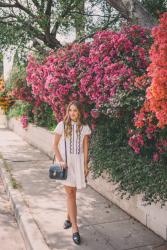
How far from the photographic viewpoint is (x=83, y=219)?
5766 millimetres

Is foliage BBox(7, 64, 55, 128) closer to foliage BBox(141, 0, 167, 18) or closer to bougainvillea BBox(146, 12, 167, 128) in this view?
foliage BBox(141, 0, 167, 18)

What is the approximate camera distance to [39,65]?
921 cm

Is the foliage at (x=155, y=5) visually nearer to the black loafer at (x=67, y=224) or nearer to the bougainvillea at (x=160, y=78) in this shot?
the bougainvillea at (x=160, y=78)

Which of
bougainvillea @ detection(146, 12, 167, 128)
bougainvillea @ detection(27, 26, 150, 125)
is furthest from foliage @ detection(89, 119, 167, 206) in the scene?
bougainvillea @ detection(146, 12, 167, 128)

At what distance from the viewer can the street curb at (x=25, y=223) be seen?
4.87m

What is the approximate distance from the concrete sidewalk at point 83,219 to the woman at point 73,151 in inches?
11.5

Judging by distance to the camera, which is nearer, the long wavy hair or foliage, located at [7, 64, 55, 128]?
the long wavy hair

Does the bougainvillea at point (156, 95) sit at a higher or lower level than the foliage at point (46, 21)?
lower

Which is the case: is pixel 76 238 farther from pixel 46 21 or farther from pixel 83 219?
pixel 46 21

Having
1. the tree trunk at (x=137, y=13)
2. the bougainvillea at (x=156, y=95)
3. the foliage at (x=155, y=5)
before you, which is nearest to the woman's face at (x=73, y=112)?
the bougainvillea at (x=156, y=95)

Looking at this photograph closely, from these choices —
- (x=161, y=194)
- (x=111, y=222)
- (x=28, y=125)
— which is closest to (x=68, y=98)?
(x=111, y=222)

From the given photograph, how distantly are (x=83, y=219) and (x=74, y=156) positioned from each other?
1.26 metres

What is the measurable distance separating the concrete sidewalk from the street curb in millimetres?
52

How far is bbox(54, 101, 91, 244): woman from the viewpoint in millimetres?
4980
